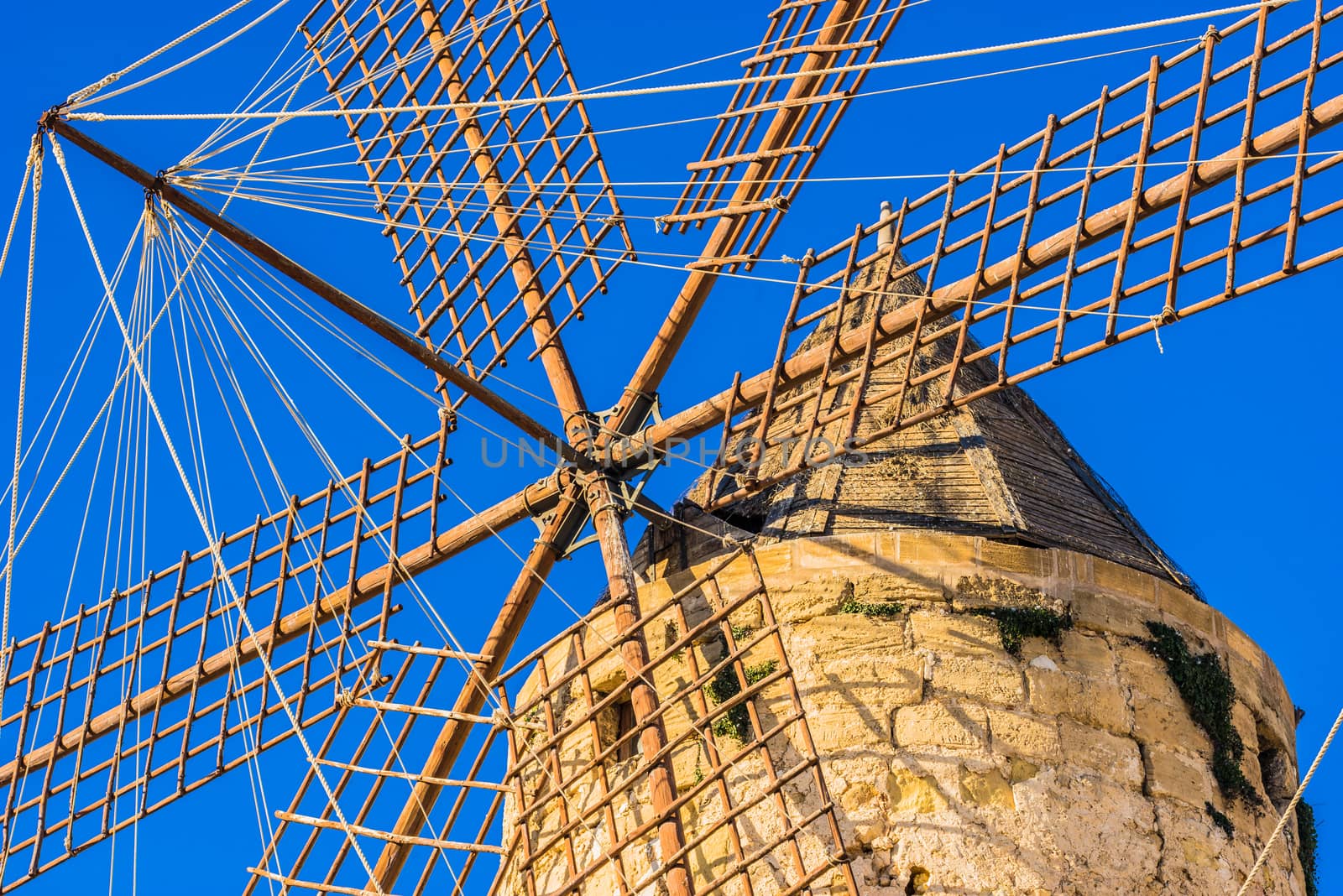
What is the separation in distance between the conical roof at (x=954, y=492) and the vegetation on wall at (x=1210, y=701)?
14.8 inches

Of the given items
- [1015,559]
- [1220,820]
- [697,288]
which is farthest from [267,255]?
[1220,820]

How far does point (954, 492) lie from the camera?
282 inches

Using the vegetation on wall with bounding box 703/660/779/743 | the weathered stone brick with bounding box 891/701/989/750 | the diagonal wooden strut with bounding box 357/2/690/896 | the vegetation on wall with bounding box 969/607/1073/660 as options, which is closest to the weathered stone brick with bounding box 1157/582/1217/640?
the vegetation on wall with bounding box 969/607/1073/660

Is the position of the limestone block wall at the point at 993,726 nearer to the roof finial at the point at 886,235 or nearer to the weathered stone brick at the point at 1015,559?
the weathered stone brick at the point at 1015,559

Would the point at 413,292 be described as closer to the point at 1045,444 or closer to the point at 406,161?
the point at 406,161

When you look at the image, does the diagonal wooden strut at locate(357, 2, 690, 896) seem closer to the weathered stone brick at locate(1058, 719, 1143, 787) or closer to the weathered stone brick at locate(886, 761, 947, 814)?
the weathered stone brick at locate(886, 761, 947, 814)

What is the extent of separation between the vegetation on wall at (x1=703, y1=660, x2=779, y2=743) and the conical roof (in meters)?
0.61

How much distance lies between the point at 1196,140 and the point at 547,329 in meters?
2.72

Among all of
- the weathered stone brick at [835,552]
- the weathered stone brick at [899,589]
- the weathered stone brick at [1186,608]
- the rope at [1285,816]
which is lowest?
the rope at [1285,816]

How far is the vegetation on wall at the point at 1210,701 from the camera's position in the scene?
665cm

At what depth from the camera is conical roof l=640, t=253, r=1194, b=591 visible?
7016 mm

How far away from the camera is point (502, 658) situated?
7406 mm

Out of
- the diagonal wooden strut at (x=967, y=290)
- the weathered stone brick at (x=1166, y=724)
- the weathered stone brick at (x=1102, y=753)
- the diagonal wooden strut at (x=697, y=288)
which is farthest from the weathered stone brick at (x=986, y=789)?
the diagonal wooden strut at (x=697, y=288)

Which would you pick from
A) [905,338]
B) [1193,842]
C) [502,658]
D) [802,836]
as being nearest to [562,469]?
[502,658]
